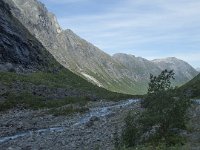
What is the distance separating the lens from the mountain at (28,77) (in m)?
85.9

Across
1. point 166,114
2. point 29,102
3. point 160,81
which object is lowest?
point 166,114

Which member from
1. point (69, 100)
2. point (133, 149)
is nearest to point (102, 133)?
point (133, 149)

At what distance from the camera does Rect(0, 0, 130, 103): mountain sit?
282ft

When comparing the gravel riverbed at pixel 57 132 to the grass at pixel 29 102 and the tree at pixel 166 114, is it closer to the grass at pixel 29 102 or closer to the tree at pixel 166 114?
the tree at pixel 166 114

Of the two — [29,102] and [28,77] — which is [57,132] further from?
[28,77]

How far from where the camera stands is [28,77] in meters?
107

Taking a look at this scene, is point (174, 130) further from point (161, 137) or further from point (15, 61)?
point (15, 61)

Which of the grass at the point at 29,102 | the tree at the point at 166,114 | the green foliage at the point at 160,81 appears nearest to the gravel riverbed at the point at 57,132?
the tree at the point at 166,114

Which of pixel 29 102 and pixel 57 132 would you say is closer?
pixel 57 132

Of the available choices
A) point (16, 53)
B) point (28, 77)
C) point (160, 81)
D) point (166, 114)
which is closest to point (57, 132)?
point (160, 81)

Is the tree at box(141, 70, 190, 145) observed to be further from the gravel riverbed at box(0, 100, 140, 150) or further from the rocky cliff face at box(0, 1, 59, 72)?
the rocky cliff face at box(0, 1, 59, 72)

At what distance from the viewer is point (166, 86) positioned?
121 feet

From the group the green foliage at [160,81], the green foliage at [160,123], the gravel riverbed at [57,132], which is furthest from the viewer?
the green foliage at [160,81]

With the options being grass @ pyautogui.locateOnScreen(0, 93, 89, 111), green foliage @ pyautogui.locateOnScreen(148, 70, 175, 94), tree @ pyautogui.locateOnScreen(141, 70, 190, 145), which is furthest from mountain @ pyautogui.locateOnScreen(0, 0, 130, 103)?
tree @ pyautogui.locateOnScreen(141, 70, 190, 145)
